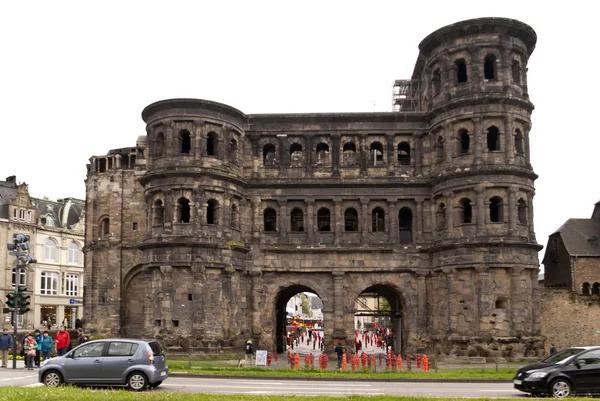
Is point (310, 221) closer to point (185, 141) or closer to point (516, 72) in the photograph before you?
point (185, 141)

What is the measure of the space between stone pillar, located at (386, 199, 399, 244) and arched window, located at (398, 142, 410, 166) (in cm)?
293

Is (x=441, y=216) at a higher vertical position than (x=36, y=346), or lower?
higher

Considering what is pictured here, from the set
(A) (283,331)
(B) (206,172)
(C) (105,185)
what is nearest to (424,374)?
(B) (206,172)

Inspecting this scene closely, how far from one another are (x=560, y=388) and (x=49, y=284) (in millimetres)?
62195

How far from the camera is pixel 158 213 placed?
3997 centimetres

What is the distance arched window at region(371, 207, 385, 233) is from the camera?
41981mm

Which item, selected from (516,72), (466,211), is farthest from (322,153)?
(516,72)

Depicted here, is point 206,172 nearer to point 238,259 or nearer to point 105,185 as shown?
point 238,259

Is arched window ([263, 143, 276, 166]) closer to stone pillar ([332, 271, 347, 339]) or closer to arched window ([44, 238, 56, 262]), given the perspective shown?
stone pillar ([332, 271, 347, 339])

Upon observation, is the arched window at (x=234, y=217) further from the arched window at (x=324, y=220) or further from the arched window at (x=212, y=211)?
the arched window at (x=324, y=220)

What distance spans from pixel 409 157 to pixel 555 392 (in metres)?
24.8

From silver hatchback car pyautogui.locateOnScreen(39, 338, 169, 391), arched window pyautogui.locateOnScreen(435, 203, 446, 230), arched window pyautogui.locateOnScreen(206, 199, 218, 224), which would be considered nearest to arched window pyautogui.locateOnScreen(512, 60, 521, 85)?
arched window pyautogui.locateOnScreen(435, 203, 446, 230)

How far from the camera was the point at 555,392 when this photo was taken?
1922 cm

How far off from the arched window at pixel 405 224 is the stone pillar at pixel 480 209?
4964mm
